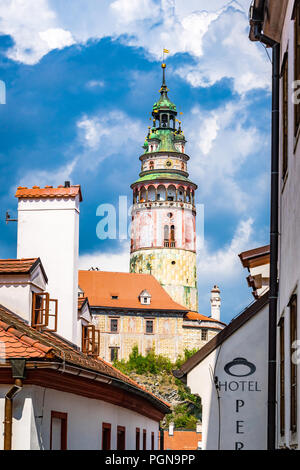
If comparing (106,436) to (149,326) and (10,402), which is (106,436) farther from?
(149,326)

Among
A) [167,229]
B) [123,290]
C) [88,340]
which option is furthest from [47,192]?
[167,229]

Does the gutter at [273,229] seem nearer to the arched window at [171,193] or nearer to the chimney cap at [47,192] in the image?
the chimney cap at [47,192]

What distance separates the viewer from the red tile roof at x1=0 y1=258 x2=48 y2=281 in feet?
54.2

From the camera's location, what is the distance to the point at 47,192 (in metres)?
20.0

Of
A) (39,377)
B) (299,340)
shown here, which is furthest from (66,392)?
(299,340)

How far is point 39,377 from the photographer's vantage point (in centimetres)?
1311

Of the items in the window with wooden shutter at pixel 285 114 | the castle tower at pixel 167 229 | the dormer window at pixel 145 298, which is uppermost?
the castle tower at pixel 167 229

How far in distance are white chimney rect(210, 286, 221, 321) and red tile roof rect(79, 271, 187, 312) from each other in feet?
26.0

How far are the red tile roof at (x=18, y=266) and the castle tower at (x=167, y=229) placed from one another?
93531 millimetres

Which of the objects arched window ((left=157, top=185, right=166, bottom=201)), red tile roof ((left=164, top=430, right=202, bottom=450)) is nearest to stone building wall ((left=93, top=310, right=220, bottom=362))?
arched window ((left=157, top=185, right=166, bottom=201))

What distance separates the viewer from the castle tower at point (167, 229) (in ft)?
367

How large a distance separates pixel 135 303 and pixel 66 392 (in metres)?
89.8

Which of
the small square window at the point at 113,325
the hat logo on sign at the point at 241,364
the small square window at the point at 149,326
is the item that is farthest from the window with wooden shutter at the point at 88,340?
the small square window at the point at 149,326

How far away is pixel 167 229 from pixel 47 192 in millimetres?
93485
